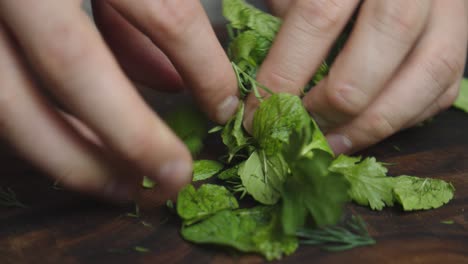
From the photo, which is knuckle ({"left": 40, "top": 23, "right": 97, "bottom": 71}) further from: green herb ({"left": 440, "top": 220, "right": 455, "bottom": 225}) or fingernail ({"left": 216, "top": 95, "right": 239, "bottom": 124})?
green herb ({"left": 440, "top": 220, "right": 455, "bottom": 225})

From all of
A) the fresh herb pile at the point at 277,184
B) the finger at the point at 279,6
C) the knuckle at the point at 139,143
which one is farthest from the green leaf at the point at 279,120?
the finger at the point at 279,6

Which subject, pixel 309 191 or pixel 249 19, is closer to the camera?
pixel 309 191

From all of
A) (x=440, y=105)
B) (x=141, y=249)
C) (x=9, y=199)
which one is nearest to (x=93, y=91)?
(x=141, y=249)

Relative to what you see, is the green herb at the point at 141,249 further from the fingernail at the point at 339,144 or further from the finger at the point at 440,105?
the finger at the point at 440,105

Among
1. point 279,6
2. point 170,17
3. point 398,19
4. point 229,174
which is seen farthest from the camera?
point 279,6

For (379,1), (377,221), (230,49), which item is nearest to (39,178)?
(230,49)

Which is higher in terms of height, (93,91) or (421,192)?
(93,91)

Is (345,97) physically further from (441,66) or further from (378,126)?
(441,66)
